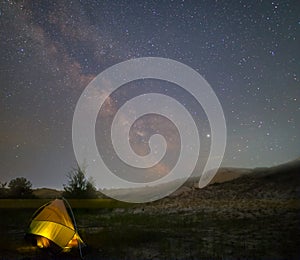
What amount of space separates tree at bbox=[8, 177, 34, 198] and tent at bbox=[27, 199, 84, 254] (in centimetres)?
2250

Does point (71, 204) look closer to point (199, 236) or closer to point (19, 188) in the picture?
point (19, 188)

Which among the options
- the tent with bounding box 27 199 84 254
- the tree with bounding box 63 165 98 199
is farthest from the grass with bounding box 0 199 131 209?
the tent with bounding box 27 199 84 254

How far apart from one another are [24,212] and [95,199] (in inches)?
262

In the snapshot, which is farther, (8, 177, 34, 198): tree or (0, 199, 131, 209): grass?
(8, 177, 34, 198): tree

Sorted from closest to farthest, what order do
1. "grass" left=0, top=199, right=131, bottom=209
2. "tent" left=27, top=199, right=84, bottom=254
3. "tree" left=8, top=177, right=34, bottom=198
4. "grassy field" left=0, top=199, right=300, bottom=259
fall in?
"grassy field" left=0, top=199, right=300, bottom=259, "tent" left=27, top=199, right=84, bottom=254, "grass" left=0, top=199, right=131, bottom=209, "tree" left=8, top=177, right=34, bottom=198

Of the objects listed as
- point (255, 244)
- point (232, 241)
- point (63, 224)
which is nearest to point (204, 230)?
point (232, 241)

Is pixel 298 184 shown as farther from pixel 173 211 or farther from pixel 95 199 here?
pixel 95 199

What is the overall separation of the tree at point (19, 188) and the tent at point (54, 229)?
22.5m

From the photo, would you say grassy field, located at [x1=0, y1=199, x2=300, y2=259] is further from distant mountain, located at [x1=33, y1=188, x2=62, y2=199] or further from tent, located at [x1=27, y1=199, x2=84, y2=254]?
distant mountain, located at [x1=33, y1=188, x2=62, y2=199]

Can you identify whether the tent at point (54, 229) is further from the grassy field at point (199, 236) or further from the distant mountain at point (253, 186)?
the distant mountain at point (253, 186)

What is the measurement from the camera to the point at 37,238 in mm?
10211

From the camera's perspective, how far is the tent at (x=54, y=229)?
9727 mm

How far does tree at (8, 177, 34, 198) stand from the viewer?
30.4m

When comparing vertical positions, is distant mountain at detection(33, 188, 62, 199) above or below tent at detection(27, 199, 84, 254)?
above
